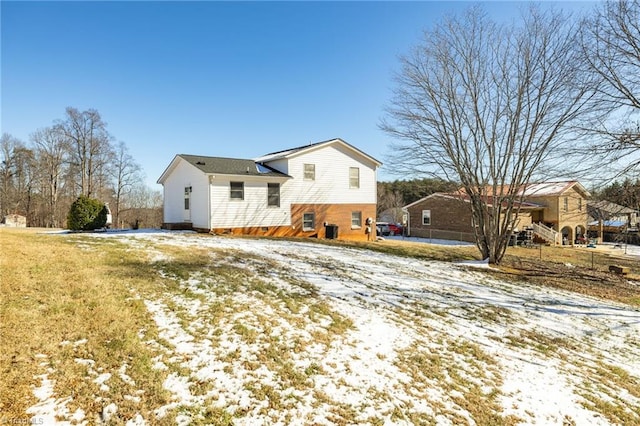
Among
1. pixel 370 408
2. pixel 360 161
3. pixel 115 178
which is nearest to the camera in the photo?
pixel 370 408

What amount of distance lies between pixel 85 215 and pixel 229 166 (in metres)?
7.65

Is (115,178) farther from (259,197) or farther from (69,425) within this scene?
(69,425)

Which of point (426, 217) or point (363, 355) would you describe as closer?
point (363, 355)

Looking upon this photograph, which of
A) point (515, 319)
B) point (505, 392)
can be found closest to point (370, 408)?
point (505, 392)

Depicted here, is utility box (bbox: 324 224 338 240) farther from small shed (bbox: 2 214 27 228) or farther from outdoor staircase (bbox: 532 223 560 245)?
small shed (bbox: 2 214 27 228)

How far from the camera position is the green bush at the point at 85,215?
16094 mm

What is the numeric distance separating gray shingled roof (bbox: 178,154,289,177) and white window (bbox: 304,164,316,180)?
1488 millimetres

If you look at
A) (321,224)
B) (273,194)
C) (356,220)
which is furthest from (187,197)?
(356,220)

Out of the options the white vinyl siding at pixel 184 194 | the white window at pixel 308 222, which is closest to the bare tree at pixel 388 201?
the white window at pixel 308 222

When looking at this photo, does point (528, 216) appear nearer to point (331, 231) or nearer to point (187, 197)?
point (331, 231)

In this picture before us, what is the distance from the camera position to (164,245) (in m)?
11.1

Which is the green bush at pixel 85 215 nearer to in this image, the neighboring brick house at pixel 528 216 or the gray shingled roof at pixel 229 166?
the gray shingled roof at pixel 229 166

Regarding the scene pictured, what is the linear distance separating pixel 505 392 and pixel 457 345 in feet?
3.89

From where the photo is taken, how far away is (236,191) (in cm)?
1769
